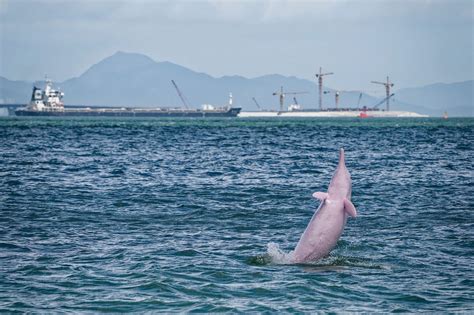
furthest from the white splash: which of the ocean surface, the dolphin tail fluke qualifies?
the dolphin tail fluke

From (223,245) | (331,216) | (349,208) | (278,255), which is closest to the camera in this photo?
(349,208)

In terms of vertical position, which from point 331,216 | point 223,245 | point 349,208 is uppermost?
point 349,208

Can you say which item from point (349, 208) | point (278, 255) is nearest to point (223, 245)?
point (278, 255)

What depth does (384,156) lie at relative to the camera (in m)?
51.8

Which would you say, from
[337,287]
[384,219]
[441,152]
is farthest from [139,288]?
[441,152]

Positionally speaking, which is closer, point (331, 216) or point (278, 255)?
point (331, 216)

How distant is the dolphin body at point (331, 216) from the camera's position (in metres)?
15.4

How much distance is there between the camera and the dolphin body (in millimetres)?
15398

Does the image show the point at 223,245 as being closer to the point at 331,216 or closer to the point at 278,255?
the point at 278,255

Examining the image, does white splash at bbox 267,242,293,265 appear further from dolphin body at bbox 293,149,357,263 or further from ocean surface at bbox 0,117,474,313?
dolphin body at bbox 293,149,357,263

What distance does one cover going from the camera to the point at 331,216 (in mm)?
15484

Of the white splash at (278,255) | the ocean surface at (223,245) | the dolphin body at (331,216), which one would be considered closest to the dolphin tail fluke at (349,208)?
the dolphin body at (331,216)

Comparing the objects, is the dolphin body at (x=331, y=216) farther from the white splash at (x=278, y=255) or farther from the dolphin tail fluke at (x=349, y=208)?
the white splash at (x=278, y=255)

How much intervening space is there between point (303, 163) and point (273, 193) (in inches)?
621
